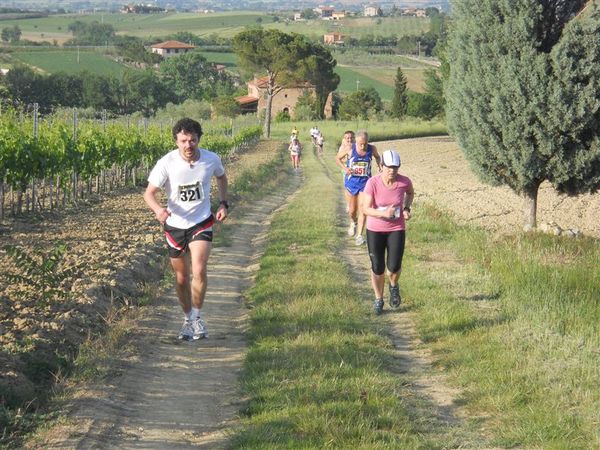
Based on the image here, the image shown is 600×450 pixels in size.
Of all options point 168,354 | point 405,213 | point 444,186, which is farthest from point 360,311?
point 444,186

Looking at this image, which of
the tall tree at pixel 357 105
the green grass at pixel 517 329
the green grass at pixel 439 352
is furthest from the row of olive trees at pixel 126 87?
the green grass at pixel 439 352

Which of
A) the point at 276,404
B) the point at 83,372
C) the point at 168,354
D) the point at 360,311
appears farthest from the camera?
the point at 360,311

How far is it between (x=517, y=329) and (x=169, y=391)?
10.8 ft

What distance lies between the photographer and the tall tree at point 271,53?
217ft

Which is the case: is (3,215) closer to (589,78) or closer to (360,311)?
(360,311)

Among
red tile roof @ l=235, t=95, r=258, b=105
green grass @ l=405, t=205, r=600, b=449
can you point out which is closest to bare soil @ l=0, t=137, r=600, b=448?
green grass @ l=405, t=205, r=600, b=449

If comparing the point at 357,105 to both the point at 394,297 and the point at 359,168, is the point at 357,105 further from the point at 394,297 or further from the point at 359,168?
the point at 394,297

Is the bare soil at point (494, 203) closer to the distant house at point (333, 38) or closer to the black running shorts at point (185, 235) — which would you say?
the black running shorts at point (185, 235)

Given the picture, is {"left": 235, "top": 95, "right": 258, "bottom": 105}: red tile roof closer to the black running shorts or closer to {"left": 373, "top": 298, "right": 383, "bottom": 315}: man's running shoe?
{"left": 373, "top": 298, "right": 383, "bottom": 315}: man's running shoe

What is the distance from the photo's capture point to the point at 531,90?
15117mm

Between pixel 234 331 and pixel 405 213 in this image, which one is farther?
pixel 405 213

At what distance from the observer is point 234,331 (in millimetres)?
8906

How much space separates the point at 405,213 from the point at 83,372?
3956 millimetres

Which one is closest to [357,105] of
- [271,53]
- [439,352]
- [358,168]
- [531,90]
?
[271,53]
